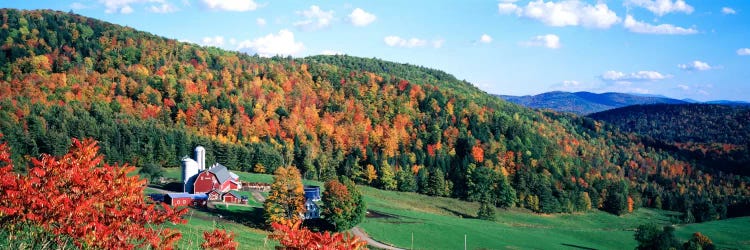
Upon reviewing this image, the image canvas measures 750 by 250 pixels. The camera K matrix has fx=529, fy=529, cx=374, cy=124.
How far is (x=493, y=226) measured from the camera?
75.9 m

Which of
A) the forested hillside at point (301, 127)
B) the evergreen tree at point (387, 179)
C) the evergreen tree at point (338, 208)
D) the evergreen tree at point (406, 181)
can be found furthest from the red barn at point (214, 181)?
the evergreen tree at point (406, 181)

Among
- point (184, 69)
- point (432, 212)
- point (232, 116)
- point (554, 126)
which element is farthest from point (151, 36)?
point (554, 126)

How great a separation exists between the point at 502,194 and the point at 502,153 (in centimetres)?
2203

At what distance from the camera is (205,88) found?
12900 cm

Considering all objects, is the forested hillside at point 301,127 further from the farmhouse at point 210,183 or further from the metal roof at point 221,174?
the metal roof at point 221,174

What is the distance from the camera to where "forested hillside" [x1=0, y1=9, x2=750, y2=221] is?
97569 mm

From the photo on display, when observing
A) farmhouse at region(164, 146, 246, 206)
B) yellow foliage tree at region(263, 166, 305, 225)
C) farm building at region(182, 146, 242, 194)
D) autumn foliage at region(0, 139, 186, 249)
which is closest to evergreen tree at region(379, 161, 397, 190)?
farmhouse at region(164, 146, 246, 206)

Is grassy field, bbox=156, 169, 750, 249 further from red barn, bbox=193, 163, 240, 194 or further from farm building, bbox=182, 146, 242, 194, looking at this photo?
red barn, bbox=193, 163, 240, 194

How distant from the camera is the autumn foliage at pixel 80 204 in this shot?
998 centimetres

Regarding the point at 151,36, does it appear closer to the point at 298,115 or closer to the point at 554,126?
the point at 298,115

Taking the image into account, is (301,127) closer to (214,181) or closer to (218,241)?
(214,181)

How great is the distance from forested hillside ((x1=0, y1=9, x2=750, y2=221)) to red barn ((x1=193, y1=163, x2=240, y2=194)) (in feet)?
72.0

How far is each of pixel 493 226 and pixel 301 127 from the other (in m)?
59.6

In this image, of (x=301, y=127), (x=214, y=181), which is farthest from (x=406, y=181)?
(x=214, y=181)
